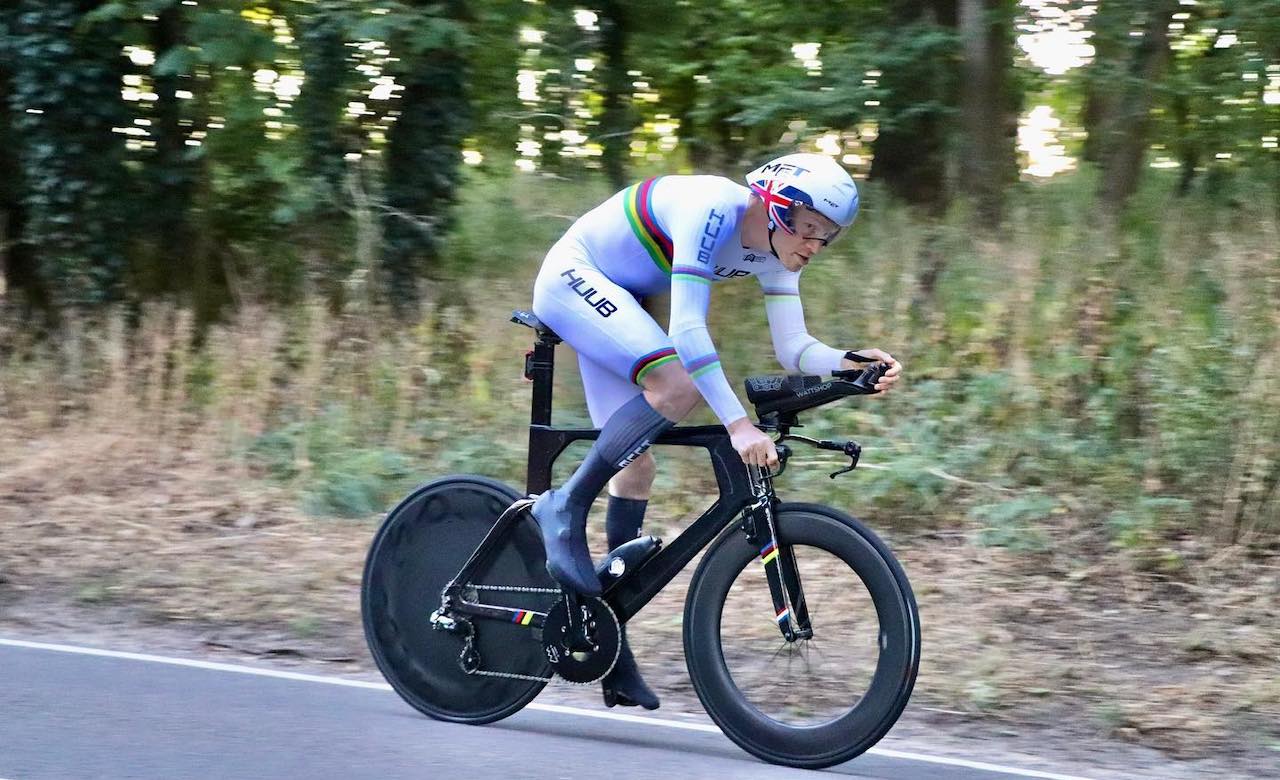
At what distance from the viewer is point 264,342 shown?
10688mm

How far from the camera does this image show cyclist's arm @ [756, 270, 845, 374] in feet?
16.5

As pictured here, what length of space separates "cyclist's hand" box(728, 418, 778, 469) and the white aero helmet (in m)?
0.63

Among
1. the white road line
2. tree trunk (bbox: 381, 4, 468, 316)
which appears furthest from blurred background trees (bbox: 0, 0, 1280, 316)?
the white road line

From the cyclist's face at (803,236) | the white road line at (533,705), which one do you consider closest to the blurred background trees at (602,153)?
the white road line at (533,705)

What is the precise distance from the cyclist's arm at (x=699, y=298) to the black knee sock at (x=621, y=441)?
0.92ft

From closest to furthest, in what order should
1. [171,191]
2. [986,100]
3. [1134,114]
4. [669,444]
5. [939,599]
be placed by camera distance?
[669,444] → [939,599] → [1134,114] → [986,100] → [171,191]

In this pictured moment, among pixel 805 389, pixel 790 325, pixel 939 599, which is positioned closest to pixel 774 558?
pixel 805 389

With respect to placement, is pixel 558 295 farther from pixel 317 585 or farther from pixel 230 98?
pixel 230 98

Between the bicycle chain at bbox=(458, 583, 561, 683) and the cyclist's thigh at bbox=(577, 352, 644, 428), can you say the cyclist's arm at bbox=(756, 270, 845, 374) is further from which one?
the bicycle chain at bbox=(458, 583, 561, 683)

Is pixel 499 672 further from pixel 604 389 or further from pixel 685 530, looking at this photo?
pixel 604 389

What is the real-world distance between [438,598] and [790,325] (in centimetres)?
161

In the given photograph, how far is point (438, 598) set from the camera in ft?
18.0

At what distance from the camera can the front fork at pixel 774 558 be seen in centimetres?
475

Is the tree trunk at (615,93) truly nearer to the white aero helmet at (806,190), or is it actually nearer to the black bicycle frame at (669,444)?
the black bicycle frame at (669,444)
